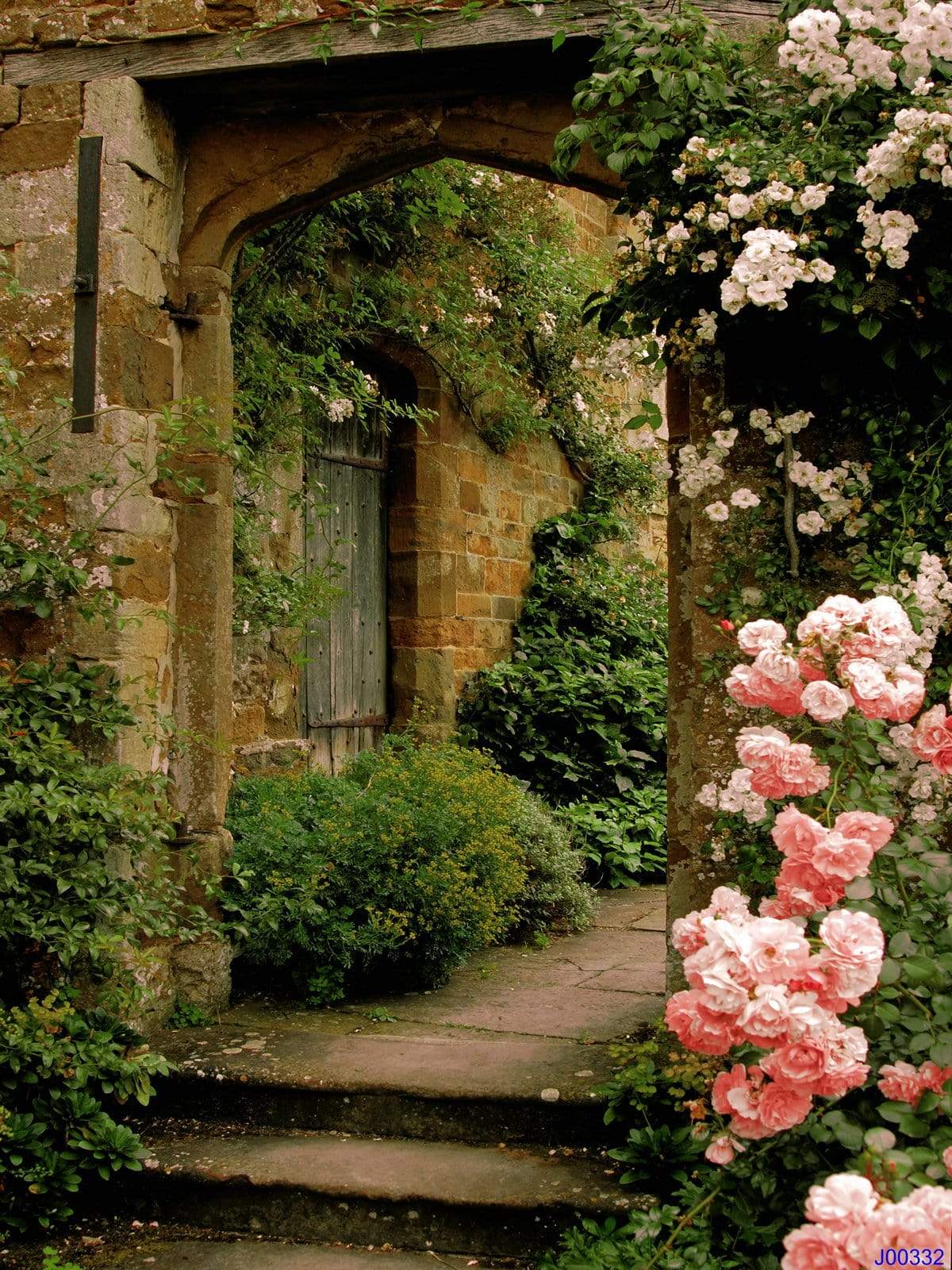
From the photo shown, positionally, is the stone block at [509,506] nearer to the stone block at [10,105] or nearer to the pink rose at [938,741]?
the stone block at [10,105]

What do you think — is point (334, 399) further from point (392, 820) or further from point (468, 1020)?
point (468, 1020)

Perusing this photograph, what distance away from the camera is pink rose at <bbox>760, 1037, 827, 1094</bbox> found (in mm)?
1895

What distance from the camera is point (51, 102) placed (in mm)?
4016

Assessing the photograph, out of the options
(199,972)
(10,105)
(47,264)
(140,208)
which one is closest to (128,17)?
(10,105)

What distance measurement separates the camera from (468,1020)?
414 centimetres

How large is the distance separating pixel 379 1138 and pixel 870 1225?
2179mm

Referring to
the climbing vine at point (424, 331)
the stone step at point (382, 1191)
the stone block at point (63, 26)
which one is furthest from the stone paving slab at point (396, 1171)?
the stone block at point (63, 26)

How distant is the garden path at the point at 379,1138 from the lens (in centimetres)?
314

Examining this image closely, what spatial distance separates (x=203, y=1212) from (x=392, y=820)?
1500mm

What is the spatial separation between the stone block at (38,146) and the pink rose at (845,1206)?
3.69 m

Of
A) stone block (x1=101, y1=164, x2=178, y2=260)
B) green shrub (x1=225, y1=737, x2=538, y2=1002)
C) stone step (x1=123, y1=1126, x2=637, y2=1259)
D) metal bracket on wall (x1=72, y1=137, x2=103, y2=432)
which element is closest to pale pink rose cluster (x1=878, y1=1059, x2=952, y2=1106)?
stone step (x1=123, y1=1126, x2=637, y2=1259)

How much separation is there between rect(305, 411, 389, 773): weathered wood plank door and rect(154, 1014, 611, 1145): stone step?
2.62 meters

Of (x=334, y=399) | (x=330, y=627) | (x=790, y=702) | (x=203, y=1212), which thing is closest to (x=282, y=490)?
(x=334, y=399)

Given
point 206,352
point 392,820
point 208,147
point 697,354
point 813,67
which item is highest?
point 208,147
